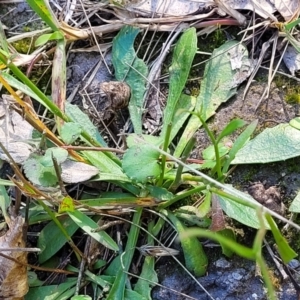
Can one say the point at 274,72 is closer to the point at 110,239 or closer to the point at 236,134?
the point at 236,134

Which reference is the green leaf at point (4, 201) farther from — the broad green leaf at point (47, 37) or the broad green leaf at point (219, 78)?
the broad green leaf at point (219, 78)

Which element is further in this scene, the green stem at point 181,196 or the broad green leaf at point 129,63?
the broad green leaf at point 129,63

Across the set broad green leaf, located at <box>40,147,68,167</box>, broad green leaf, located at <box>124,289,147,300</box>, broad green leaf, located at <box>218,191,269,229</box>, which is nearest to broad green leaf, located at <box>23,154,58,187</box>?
broad green leaf, located at <box>40,147,68,167</box>

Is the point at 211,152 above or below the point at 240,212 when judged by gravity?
above

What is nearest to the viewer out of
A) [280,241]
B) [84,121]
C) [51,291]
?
[280,241]

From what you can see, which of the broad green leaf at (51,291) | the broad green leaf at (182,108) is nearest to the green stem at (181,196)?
the broad green leaf at (182,108)

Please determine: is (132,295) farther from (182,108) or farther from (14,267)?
(182,108)

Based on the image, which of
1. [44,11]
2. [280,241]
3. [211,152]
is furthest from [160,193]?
[44,11]
